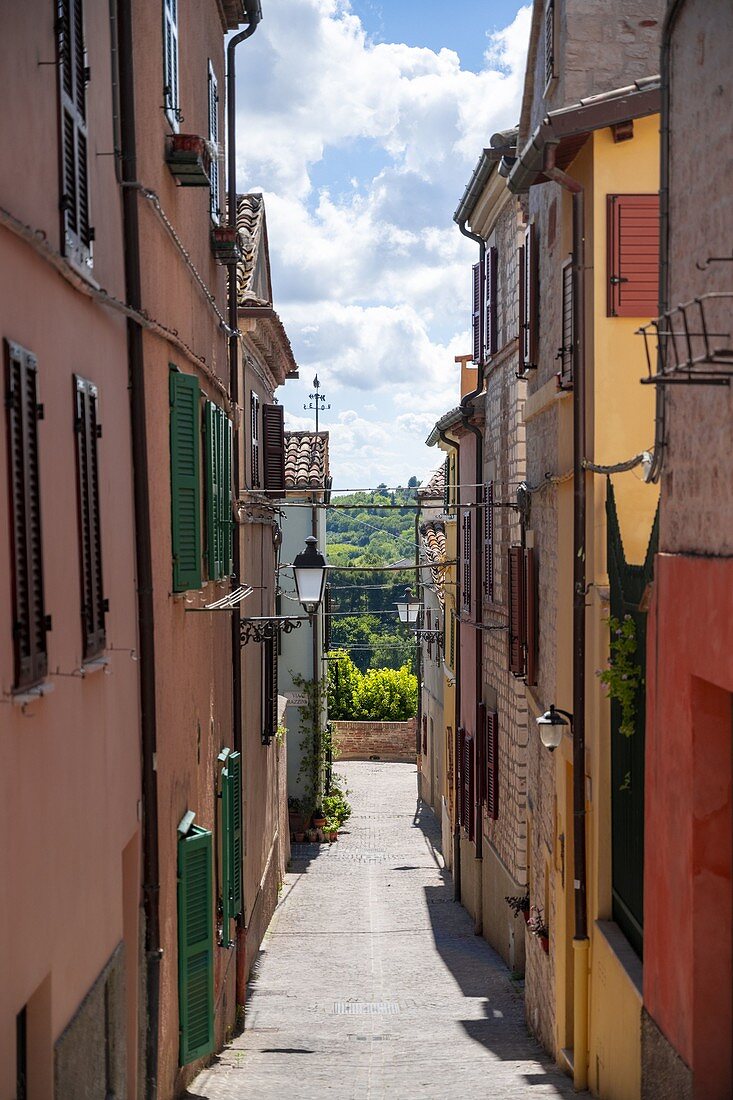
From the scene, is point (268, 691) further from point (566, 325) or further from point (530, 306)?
point (566, 325)

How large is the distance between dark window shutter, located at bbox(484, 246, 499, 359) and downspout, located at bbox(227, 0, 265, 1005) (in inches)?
208

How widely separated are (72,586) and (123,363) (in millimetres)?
2323

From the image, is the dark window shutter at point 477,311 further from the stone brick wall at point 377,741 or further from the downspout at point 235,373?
the stone brick wall at point 377,741

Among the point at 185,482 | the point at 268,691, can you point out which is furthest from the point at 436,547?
the point at 185,482

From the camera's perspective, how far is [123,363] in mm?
8820

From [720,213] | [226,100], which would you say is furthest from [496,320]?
[720,213]

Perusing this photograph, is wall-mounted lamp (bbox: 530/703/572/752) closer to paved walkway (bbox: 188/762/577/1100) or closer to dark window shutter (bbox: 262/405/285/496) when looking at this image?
paved walkway (bbox: 188/762/577/1100)

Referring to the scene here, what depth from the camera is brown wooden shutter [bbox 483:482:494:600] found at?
20.7 m

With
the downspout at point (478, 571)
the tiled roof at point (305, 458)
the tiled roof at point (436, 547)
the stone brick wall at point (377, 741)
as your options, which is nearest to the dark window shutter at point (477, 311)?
the downspout at point (478, 571)

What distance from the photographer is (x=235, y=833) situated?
47.9 ft

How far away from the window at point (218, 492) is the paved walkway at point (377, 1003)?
15.0 feet

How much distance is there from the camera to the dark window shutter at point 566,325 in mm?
11852

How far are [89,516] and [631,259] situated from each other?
5.48 m

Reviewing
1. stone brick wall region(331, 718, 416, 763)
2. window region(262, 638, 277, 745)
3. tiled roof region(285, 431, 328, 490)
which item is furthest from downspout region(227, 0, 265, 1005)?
stone brick wall region(331, 718, 416, 763)
